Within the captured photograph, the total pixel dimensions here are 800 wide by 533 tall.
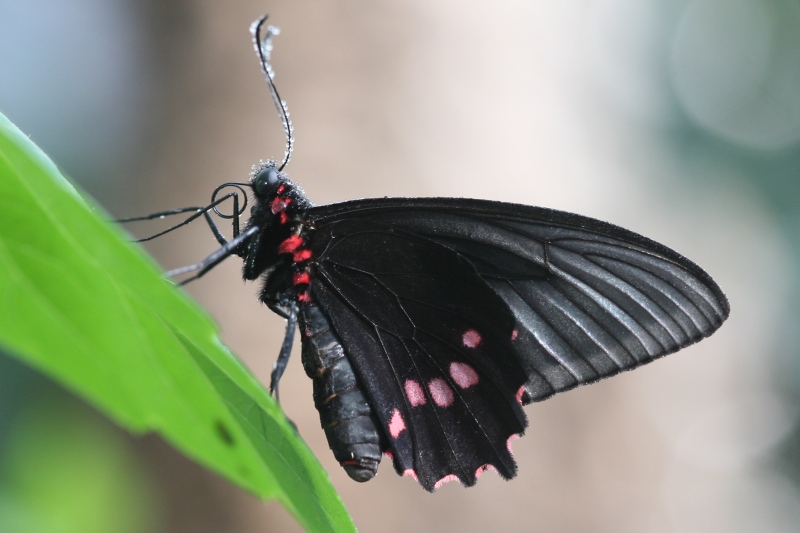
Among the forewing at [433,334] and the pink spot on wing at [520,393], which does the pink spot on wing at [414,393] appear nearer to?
the forewing at [433,334]

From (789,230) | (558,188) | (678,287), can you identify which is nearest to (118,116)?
(558,188)

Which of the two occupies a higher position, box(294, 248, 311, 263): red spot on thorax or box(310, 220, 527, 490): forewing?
box(294, 248, 311, 263): red spot on thorax

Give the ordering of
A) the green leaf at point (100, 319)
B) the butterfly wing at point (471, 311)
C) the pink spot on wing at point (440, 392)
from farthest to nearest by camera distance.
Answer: the pink spot on wing at point (440, 392), the butterfly wing at point (471, 311), the green leaf at point (100, 319)

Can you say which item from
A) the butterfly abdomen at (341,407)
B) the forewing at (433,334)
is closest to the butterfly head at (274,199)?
the forewing at (433,334)

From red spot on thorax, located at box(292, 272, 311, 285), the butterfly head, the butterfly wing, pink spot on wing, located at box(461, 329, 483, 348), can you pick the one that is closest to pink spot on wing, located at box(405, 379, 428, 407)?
the butterfly wing

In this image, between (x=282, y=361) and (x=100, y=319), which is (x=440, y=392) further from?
(x=100, y=319)

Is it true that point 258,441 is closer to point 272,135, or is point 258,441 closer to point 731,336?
point 272,135

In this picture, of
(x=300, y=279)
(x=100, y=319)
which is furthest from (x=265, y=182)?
(x=100, y=319)

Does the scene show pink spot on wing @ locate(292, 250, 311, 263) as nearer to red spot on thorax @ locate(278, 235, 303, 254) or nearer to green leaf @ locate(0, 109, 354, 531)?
red spot on thorax @ locate(278, 235, 303, 254)
